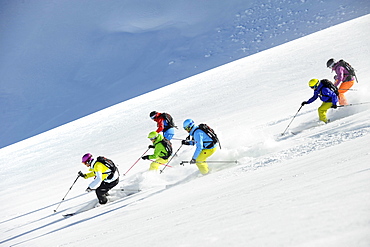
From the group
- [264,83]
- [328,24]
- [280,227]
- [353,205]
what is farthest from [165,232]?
[328,24]

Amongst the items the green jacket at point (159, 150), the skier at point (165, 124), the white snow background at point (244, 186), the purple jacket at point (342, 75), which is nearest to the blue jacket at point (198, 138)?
the white snow background at point (244, 186)

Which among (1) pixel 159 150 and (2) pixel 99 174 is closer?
(2) pixel 99 174

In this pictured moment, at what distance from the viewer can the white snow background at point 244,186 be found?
6.03 feet

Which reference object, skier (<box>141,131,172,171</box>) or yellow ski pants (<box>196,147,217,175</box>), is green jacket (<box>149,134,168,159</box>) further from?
yellow ski pants (<box>196,147,217,175</box>)

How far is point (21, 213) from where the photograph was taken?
974 centimetres

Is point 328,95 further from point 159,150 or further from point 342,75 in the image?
point 159,150

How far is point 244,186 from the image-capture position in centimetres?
391

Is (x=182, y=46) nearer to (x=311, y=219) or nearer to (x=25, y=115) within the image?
(x=25, y=115)

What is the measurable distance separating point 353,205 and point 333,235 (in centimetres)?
31

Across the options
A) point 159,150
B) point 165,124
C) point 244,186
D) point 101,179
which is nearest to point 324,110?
point 159,150

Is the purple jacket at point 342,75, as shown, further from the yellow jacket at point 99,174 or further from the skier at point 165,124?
the yellow jacket at point 99,174

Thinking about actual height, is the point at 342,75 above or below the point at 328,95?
above

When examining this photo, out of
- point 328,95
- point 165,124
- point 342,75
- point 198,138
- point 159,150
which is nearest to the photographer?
point 198,138

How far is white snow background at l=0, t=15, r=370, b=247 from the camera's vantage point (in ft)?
6.03
